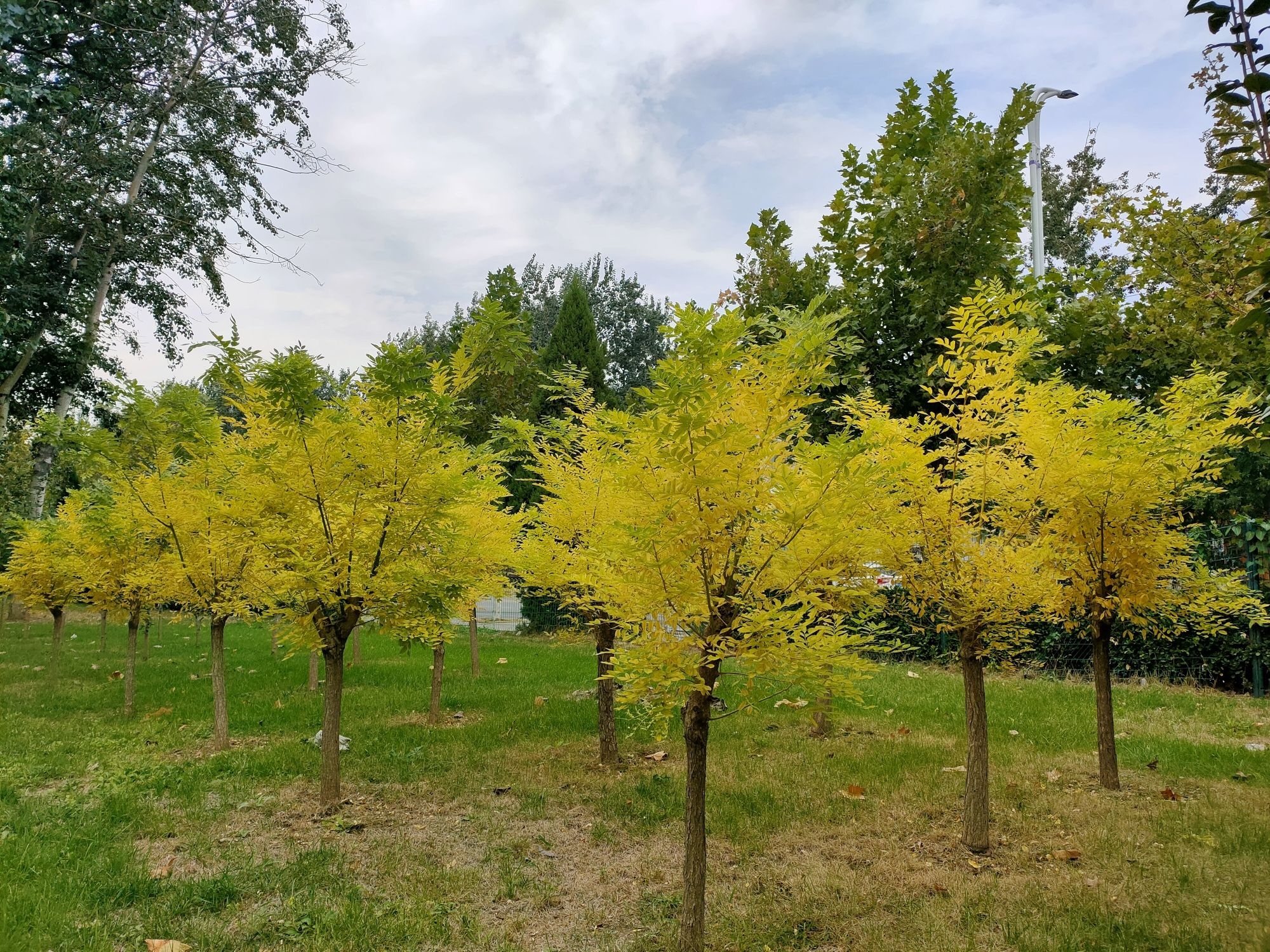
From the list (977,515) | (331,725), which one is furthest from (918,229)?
(331,725)

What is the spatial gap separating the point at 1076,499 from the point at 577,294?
2071 cm

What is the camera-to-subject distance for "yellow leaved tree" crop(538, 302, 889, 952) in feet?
11.0

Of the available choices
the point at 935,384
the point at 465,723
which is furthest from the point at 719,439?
the point at 465,723

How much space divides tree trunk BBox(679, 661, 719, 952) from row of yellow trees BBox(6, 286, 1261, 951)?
15mm

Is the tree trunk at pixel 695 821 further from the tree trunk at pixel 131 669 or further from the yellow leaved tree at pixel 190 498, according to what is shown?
the tree trunk at pixel 131 669

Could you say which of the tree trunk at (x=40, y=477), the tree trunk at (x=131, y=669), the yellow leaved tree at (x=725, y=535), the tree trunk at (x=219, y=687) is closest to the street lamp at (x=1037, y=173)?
the yellow leaved tree at (x=725, y=535)

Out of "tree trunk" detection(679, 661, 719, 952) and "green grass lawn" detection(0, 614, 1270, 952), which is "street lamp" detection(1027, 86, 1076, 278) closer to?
"green grass lawn" detection(0, 614, 1270, 952)

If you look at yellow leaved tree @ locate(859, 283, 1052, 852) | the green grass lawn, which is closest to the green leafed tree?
yellow leaved tree @ locate(859, 283, 1052, 852)

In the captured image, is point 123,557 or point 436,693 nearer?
point 436,693

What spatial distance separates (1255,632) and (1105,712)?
18.6 ft

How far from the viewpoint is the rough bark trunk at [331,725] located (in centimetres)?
607

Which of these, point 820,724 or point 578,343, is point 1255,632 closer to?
point 820,724

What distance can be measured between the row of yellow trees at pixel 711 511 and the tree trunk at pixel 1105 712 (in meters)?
0.02

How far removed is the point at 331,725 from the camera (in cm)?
616
